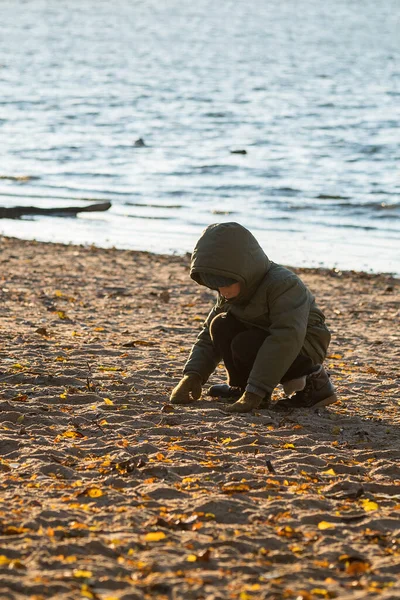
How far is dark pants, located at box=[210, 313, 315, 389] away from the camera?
5.78m

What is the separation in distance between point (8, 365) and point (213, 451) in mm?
2165

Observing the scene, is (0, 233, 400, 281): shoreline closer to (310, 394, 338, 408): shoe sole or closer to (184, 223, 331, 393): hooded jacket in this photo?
(310, 394, 338, 408): shoe sole

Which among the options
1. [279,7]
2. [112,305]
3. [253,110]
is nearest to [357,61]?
[253,110]

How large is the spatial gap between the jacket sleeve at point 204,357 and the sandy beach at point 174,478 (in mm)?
220

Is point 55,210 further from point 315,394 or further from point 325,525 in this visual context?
point 325,525

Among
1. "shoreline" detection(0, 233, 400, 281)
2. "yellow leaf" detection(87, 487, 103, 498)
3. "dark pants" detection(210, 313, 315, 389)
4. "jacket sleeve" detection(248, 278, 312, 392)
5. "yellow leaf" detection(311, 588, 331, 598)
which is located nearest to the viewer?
"yellow leaf" detection(311, 588, 331, 598)

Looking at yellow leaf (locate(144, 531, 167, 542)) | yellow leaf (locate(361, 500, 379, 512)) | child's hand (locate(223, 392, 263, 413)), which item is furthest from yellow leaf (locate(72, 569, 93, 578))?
child's hand (locate(223, 392, 263, 413))

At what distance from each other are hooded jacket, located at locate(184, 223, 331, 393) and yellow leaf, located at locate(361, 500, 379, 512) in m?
1.30

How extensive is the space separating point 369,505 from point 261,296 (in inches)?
63.2

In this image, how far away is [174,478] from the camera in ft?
15.4

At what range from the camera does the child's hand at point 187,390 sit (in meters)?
6.05

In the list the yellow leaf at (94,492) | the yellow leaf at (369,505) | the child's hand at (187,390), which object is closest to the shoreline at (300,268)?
the child's hand at (187,390)

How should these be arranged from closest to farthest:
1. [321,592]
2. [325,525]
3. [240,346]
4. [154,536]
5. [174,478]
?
[321,592]
[154,536]
[325,525]
[174,478]
[240,346]

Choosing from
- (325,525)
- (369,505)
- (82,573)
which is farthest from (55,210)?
(82,573)
